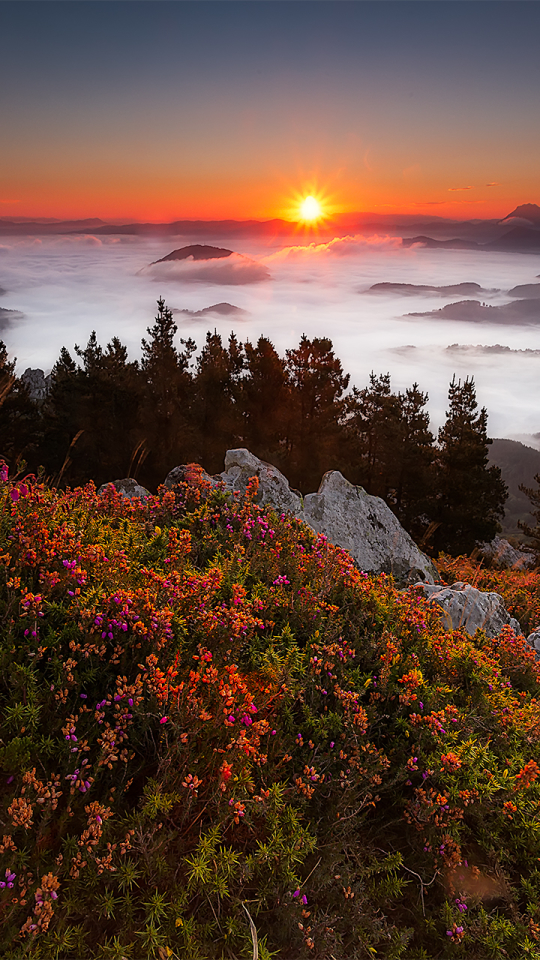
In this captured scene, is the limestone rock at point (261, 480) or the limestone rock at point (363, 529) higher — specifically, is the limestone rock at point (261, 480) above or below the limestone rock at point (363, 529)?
above

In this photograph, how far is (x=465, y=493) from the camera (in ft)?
101

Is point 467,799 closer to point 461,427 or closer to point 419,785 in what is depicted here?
point 419,785

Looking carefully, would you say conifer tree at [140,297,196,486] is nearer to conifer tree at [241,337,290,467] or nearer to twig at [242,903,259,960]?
conifer tree at [241,337,290,467]

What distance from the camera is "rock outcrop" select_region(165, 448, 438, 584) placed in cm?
1034

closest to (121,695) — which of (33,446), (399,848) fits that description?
(399,848)

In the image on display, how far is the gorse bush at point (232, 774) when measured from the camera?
2770mm

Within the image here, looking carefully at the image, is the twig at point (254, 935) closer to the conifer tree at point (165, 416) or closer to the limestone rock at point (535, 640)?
the limestone rock at point (535, 640)

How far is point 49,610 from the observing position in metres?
3.82

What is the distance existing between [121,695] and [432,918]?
2.53 meters

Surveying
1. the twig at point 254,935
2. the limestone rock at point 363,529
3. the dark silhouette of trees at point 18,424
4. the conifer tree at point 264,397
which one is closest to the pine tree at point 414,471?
the conifer tree at point 264,397

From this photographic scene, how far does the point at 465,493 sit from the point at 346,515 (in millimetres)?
21715

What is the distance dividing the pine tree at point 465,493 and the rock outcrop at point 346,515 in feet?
65.6

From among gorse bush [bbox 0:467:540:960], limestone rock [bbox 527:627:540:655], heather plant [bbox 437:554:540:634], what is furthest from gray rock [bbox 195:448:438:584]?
gorse bush [bbox 0:467:540:960]

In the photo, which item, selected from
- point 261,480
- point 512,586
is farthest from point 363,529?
point 512,586
